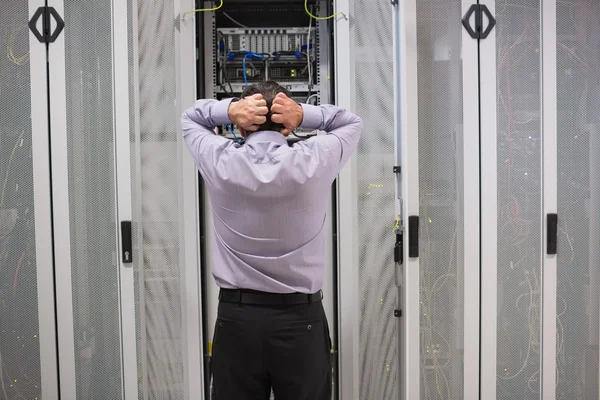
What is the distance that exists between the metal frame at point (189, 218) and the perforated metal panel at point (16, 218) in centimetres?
68

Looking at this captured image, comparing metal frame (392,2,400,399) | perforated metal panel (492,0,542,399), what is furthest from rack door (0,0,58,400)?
perforated metal panel (492,0,542,399)

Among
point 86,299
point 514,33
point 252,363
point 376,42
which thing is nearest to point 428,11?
point 376,42

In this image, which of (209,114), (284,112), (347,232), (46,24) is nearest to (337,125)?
(284,112)

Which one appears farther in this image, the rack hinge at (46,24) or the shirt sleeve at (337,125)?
the rack hinge at (46,24)

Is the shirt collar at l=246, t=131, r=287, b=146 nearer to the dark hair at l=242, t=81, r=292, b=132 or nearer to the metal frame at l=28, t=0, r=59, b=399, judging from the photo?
the dark hair at l=242, t=81, r=292, b=132

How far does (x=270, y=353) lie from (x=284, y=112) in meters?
0.80

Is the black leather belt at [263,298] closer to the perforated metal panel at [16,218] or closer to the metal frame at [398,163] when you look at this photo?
the metal frame at [398,163]

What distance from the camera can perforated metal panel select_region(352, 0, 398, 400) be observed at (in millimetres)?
2133

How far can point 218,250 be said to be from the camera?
63.7 inches

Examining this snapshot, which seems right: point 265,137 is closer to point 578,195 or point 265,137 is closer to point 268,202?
point 268,202

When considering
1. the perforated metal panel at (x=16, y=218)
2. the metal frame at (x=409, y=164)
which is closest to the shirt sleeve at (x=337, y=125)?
the metal frame at (x=409, y=164)

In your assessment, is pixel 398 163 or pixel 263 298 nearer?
pixel 263 298

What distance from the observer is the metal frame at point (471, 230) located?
204cm

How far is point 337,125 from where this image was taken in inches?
66.8
